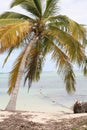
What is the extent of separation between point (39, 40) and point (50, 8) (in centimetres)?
158

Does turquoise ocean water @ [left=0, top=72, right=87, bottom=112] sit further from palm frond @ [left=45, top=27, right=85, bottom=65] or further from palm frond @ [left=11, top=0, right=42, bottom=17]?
palm frond @ [left=11, top=0, right=42, bottom=17]

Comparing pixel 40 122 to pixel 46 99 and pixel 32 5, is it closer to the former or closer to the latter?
pixel 32 5

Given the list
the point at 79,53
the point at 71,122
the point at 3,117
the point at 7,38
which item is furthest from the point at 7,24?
the point at 71,122

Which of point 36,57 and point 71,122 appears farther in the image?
point 36,57

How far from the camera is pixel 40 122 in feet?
36.1

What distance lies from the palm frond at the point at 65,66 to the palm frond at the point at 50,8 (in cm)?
138

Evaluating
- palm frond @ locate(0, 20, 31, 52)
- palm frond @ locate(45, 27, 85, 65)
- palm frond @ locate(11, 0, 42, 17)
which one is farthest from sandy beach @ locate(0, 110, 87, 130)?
palm frond @ locate(11, 0, 42, 17)

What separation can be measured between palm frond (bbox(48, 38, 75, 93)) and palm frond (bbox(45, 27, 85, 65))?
289mm

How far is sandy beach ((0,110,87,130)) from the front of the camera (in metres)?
10.2

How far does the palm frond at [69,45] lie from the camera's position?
1490 centimetres

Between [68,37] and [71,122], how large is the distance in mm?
5128

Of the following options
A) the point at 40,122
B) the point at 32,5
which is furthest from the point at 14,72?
the point at 40,122

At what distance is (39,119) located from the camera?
11531mm

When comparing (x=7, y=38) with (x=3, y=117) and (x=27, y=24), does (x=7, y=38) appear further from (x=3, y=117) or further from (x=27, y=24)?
(x=3, y=117)
